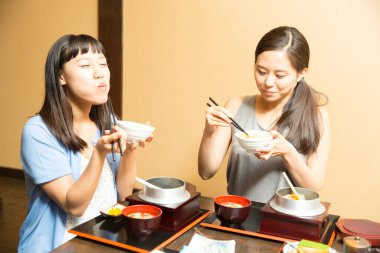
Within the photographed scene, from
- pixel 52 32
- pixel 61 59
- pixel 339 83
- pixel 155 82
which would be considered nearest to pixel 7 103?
pixel 52 32

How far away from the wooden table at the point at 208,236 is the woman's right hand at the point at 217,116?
1.82ft

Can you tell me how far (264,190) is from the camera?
201 cm

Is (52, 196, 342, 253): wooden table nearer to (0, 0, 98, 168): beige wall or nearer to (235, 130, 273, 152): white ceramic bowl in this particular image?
(235, 130, 273, 152): white ceramic bowl

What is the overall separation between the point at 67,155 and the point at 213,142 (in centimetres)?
71

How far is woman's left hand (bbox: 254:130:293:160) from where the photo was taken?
160cm

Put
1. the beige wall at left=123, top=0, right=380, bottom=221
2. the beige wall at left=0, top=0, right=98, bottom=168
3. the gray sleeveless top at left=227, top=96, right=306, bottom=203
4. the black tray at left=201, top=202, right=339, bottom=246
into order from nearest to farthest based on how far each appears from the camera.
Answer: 1. the black tray at left=201, top=202, right=339, bottom=246
2. the gray sleeveless top at left=227, top=96, right=306, bottom=203
3. the beige wall at left=123, top=0, right=380, bottom=221
4. the beige wall at left=0, top=0, right=98, bottom=168

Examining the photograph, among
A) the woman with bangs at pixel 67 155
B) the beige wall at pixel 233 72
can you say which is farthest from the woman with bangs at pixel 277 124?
the beige wall at pixel 233 72

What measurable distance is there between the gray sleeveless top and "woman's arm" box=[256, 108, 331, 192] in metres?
0.07

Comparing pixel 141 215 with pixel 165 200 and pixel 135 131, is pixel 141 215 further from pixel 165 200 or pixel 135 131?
pixel 135 131

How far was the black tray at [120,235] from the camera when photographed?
1.29m

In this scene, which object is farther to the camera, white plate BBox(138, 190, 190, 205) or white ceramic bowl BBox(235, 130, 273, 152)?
white ceramic bowl BBox(235, 130, 273, 152)

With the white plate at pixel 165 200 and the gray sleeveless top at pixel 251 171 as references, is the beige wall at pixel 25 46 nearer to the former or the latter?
the gray sleeveless top at pixel 251 171

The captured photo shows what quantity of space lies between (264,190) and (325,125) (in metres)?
0.44

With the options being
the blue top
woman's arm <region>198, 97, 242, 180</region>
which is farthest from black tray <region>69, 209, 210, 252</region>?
woman's arm <region>198, 97, 242, 180</region>
